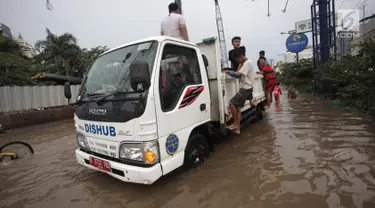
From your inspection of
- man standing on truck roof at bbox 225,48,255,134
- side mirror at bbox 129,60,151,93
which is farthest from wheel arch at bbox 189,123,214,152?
side mirror at bbox 129,60,151,93

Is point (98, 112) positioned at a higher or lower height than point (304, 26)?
lower

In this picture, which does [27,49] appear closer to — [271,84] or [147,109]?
[271,84]

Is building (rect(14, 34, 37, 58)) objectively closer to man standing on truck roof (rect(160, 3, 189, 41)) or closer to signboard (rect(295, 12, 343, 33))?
man standing on truck roof (rect(160, 3, 189, 41))

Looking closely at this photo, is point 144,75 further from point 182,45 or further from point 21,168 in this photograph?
point 21,168

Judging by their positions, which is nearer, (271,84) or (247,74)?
(247,74)

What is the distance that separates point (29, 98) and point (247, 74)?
10.3 metres

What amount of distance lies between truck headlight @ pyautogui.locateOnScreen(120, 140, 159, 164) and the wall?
9565 mm

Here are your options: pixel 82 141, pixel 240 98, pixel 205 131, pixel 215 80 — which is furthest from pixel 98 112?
pixel 240 98

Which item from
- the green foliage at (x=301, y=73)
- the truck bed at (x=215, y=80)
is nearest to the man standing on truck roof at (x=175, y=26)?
the truck bed at (x=215, y=80)

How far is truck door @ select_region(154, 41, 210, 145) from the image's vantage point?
272cm

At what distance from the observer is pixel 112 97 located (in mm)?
2676

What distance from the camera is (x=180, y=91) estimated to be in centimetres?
301

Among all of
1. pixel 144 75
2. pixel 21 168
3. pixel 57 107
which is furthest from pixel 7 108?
pixel 144 75

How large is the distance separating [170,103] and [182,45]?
950mm
